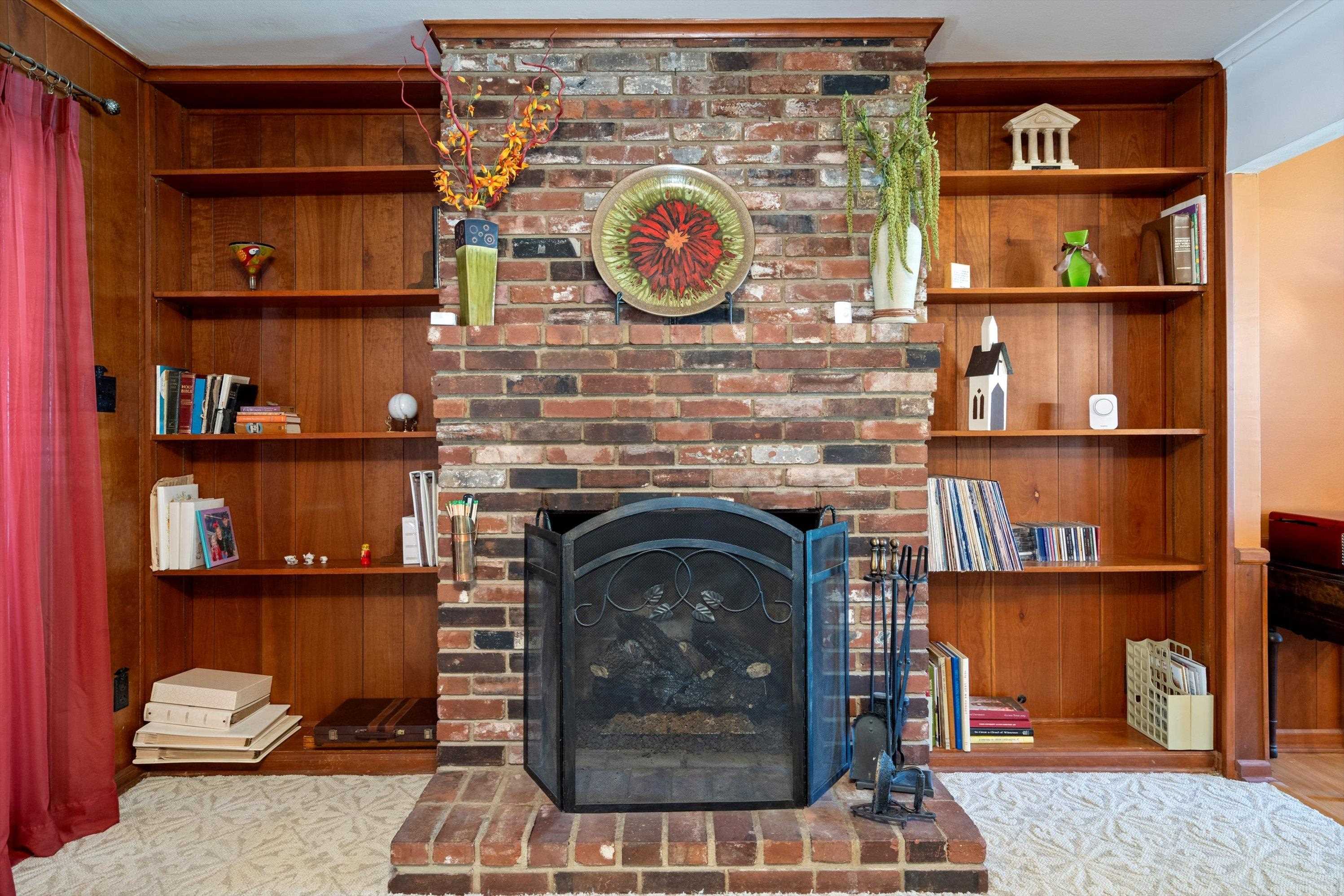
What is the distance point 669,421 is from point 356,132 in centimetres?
164

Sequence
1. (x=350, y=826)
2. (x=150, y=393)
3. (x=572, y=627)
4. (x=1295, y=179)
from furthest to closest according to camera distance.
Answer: (x=1295, y=179) → (x=150, y=393) → (x=350, y=826) → (x=572, y=627)

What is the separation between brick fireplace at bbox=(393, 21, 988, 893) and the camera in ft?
7.02

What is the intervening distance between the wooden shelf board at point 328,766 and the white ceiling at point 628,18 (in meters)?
2.25

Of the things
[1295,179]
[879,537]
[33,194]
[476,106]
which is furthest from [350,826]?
[1295,179]

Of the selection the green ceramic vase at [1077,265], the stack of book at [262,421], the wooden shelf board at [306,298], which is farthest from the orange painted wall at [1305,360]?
the stack of book at [262,421]

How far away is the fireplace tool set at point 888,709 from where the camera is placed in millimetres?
1889

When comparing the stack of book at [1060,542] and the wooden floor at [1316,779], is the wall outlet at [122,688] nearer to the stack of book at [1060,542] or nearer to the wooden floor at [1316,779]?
the stack of book at [1060,542]

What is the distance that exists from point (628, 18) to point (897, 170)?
2.90ft

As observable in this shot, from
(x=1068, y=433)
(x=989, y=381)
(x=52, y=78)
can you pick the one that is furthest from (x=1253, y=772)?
(x=52, y=78)

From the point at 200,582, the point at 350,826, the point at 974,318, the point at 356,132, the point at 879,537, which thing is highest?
the point at 356,132

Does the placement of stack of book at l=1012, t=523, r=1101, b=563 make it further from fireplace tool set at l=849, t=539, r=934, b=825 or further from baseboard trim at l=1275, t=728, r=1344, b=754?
baseboard trim at l=1275, t=728, r=1344, b=754

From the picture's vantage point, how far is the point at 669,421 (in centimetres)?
215

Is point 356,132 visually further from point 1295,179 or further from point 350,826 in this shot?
point 1295,179

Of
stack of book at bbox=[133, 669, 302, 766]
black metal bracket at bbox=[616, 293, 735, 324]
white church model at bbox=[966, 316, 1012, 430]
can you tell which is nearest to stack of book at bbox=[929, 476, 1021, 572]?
white church model at bbox=[966, 316, 1012, 430]
